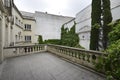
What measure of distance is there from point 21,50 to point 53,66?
195 inches

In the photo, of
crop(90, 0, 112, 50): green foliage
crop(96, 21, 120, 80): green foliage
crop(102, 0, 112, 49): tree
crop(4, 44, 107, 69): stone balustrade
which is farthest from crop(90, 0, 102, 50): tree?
crop(96, 21, 120, 80): green foliage

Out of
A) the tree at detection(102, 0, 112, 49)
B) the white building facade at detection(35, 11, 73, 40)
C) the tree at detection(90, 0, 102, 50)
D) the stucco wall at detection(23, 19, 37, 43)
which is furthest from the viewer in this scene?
the white building facade at detection(35, 11, 73, 40)

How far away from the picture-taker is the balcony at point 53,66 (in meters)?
4.13

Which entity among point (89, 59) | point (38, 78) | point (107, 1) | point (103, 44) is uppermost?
point (107, 1)

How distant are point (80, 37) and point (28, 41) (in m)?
11.5

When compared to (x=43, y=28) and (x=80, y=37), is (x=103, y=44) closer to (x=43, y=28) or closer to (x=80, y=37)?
(x=80, y=37)

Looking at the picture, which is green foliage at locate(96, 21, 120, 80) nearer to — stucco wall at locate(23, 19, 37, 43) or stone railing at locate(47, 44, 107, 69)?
stone railing at locate(47, 44, 107, 69)

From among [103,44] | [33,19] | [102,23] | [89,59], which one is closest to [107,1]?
[102,23]

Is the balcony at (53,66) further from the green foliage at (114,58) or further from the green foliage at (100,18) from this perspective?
the green foliage at (100,18)

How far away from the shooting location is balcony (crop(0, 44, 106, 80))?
413 cm

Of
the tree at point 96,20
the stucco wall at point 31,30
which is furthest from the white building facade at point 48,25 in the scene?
the tree at point 96,20

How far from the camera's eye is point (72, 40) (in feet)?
49.2

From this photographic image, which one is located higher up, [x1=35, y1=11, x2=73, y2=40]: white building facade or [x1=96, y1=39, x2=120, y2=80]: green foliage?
[x1=35, y1=11, x2=73, y2=40]: white building facade

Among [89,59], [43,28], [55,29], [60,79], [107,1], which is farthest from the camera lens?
[55,29]
